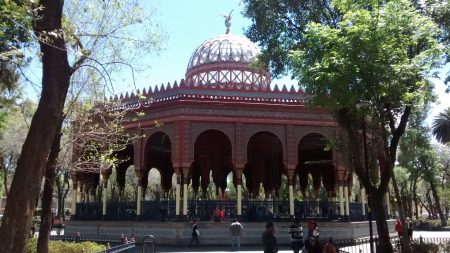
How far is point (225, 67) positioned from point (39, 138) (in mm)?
19229

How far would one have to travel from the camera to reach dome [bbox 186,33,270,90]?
2581 cm

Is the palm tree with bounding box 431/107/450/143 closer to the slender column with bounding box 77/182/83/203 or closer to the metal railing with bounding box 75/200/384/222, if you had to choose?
the metal railing with bounding box 75/200/384/222

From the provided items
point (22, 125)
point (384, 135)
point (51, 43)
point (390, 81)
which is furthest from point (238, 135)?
point (22, 125)

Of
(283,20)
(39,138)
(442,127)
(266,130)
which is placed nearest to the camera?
(39,138)

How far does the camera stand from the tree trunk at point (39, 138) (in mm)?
6852

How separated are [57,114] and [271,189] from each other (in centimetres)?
2675

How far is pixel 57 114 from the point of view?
769 centimetres

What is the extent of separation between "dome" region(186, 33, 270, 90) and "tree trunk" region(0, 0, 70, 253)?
17.0 meters

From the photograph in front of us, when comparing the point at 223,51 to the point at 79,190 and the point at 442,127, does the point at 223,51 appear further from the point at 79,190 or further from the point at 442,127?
the point at 442,127

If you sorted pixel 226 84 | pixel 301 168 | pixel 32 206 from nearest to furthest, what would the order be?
pixel 32 206
pixel 226 84
pixel 301 168

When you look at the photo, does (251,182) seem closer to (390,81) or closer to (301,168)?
(301,168)

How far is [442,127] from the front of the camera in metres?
49.0

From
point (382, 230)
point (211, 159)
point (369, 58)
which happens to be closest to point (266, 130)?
point (211, 159)

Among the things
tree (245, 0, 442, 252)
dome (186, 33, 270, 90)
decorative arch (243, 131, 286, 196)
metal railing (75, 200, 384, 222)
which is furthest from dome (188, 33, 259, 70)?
tree (245, 0, 442, 252)
